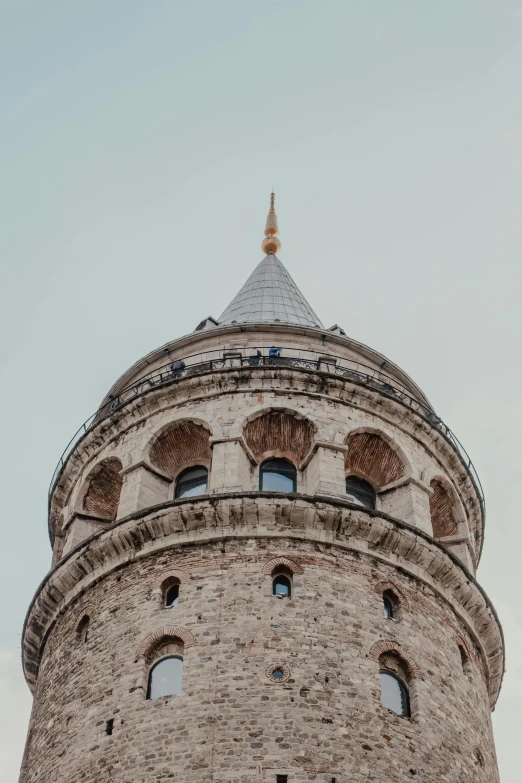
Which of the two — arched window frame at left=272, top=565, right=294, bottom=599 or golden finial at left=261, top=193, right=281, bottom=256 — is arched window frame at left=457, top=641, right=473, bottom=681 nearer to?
arched window frame at left=272, top=565, right=294, bottom=599

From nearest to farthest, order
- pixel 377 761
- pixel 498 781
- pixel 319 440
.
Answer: pixel 377 761, pixel 498 781, pixel 319 440

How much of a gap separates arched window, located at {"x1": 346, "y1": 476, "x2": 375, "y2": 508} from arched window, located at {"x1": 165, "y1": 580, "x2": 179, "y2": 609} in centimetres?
509

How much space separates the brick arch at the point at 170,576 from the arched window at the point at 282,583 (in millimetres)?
1655

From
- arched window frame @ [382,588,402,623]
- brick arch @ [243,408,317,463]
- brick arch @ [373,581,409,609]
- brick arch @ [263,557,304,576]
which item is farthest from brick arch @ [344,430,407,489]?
brick arch @ [263,557,304,576]

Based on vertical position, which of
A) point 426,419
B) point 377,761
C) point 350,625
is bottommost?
point 377,761

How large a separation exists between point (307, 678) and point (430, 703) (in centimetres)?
259

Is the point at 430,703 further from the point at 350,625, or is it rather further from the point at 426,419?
the point at 426,419

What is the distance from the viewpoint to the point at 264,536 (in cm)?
2289

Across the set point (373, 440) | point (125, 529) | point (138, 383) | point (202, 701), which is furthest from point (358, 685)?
point (138, 383)

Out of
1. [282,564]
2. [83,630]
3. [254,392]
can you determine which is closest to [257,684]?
[282,564]

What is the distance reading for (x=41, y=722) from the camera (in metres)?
22.3

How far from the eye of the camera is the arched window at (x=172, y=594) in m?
22.3

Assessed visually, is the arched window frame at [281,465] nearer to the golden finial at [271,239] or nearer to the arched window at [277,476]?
the arched window at [277,476]

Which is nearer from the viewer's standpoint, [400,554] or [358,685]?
[358,685]
